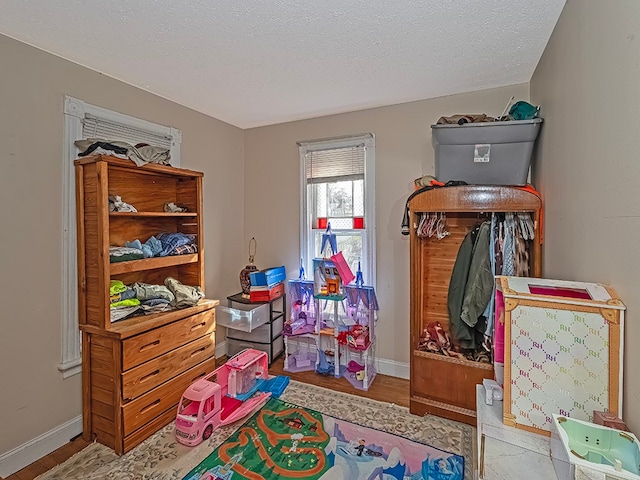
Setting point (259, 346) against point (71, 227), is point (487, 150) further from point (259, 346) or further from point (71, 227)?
point (71, 227)

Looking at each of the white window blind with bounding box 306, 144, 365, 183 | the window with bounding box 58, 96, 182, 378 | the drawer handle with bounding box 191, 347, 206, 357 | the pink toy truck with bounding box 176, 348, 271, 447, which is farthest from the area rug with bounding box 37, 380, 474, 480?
the white window blind with bounding box 306, 144, 365, 183

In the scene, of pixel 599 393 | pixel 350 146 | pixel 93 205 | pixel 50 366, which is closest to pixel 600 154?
pixel 599 393

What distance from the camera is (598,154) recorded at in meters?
1.20

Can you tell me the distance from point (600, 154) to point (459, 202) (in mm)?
917

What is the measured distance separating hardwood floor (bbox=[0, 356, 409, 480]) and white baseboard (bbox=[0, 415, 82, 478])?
31 millimetres

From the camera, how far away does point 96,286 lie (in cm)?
205

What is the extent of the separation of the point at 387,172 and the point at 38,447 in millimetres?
3190

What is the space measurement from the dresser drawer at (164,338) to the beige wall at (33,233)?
1.72 feet

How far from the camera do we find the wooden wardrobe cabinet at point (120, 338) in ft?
6.47

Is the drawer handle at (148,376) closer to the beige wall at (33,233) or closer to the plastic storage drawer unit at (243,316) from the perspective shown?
the beige wall at (33,233)

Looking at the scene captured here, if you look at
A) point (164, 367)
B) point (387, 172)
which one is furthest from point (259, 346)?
point (387, 172)

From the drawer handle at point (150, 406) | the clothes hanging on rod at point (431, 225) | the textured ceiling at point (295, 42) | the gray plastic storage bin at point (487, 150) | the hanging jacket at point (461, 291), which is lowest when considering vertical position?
the drawer handle at point (150, 406)

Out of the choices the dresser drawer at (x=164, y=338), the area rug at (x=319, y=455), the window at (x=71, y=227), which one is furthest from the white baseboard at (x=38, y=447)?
the area rug at (x=319, y=455)

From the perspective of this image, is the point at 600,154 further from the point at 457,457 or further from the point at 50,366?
the point at 50,366
